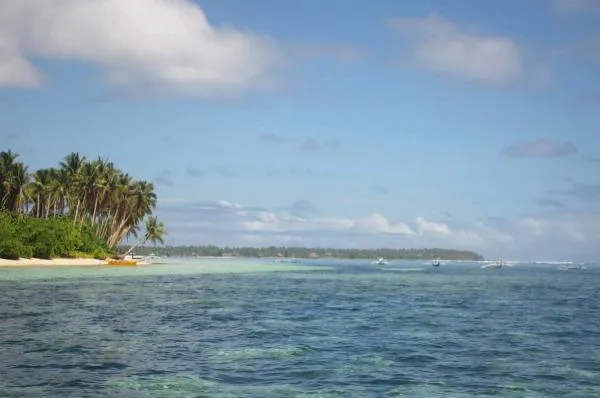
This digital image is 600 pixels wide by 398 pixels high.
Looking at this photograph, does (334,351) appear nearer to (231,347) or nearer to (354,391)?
(231,347)

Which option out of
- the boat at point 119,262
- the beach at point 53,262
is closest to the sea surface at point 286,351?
the beach at point 53,262

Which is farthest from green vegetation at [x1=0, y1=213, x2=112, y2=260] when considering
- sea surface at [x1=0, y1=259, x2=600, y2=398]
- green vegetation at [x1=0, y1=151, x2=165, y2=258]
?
sea surface at [x1=0, y1=259, x2=600, y2=398]

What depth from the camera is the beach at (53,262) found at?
92438mm

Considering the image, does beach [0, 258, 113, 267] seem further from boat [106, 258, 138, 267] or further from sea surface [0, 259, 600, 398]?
sea surface [0, 259, 600, 398]

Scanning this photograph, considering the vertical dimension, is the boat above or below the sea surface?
above

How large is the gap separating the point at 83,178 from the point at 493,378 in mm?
109189

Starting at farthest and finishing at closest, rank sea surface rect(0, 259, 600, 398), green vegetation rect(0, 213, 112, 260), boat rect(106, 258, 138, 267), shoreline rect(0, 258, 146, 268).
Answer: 1. boat rect(106, 258, 138, 267)
2. green vegetation rect(0, 213, 112, 260)
3. shoreline rect(0, 258, 146, 268)
4. sea surface rect(0, 259, 600, 398)

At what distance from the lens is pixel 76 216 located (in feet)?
406

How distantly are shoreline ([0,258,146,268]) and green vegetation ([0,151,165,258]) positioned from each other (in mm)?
1278

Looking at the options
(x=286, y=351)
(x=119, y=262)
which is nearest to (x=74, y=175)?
(x=119, y=262)

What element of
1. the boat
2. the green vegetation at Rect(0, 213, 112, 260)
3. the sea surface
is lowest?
the sea surface

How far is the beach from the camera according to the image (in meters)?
92.4

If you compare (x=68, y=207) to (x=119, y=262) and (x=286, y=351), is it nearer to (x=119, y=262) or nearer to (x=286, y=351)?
(x=119, y=262)

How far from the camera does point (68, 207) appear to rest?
13325cm
